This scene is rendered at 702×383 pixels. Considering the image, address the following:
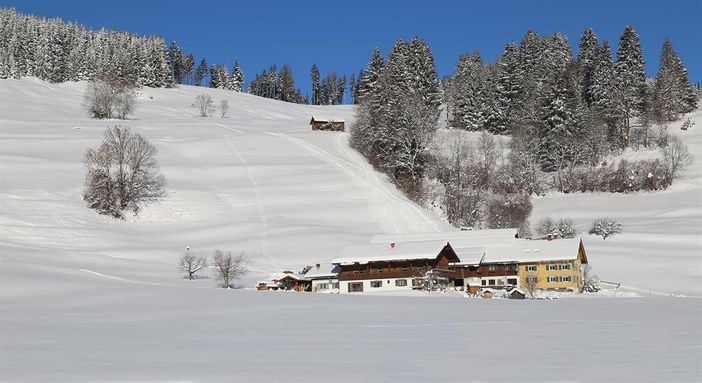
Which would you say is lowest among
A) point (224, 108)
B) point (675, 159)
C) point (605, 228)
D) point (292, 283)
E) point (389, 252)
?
point (292, 283)

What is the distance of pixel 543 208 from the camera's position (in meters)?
75.7

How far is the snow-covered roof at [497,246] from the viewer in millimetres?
56750

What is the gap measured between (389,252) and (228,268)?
1227cm

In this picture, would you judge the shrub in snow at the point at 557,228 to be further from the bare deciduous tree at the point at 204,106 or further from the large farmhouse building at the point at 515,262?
the bare deciduous tree at the point at 204,106

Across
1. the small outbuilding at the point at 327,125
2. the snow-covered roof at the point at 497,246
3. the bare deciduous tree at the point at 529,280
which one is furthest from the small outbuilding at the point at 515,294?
the small outbuilding at the point at 327,125

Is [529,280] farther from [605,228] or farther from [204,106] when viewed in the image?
[204,106]

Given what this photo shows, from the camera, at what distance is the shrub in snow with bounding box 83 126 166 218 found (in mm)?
67125

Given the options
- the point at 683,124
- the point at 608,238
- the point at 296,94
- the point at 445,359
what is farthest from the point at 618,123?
the point at 296,94

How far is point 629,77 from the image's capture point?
94312 mm

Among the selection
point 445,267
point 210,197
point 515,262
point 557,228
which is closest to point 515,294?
point 445,267

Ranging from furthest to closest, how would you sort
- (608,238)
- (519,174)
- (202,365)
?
(519,174) < (608,238) < (202,365)

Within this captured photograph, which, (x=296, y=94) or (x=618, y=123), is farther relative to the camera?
(x=296, y=94)

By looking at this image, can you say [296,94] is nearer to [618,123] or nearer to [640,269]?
[618,123]

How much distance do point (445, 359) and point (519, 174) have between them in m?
68.6
